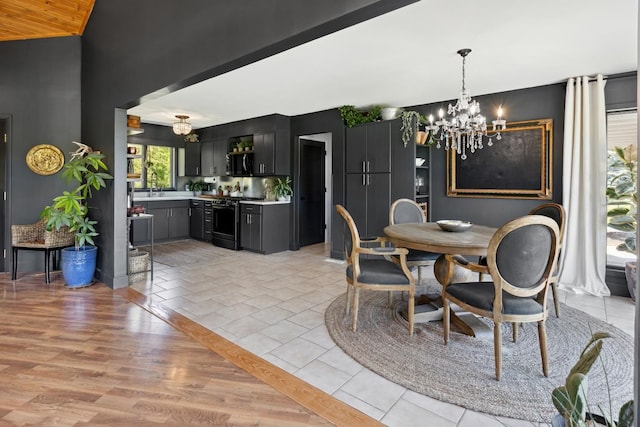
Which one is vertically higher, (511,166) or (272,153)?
(272,153)

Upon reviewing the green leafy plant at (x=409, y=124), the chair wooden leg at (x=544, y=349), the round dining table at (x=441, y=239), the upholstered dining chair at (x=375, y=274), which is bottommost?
the chair wooden leg at (x=544, y=349)

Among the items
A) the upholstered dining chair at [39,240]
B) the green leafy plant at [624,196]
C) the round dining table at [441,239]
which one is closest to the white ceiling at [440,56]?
the green leafy plant at [624,196]

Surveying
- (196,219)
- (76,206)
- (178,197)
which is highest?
(178,197)

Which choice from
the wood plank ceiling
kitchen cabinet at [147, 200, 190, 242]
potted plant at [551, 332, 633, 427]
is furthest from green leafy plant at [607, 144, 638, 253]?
kitchen cabinet at [147, 200, 190, 242]

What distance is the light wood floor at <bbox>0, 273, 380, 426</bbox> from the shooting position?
1820 millimetres

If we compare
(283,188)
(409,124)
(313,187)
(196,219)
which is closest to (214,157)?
(196,219)

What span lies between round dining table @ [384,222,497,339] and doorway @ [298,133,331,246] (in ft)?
11.1

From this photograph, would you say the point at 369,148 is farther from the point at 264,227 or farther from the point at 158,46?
the point at 158,46

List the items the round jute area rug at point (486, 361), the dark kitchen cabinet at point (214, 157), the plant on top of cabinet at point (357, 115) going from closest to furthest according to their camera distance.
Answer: the round jute area rug at point (486, 361) → the plant on top of cabinet at point (357, 115) → the dark kitchen cabinet at point (214, 157)

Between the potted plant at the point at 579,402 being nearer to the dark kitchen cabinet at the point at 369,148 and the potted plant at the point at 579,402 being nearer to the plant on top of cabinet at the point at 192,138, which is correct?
the dark kitchen cabinet at the point at 369,148

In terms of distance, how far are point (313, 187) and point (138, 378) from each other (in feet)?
16.4

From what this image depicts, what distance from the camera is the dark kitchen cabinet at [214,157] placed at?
23.3 ft

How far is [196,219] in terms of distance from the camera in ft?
24.0

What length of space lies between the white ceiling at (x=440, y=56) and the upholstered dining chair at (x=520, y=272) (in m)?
1.51
